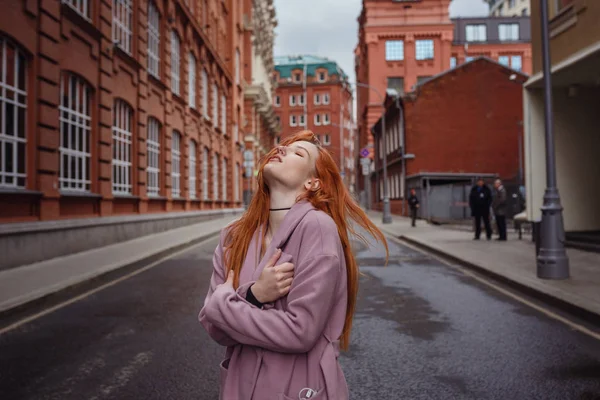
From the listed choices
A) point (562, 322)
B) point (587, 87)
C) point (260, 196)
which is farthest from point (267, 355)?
point (587, 87)

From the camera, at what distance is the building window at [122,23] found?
16.6m

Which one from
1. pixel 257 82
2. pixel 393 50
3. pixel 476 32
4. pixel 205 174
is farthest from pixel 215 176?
pixel 476 32

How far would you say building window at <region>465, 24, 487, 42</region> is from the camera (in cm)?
6300

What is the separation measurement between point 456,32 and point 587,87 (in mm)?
53713

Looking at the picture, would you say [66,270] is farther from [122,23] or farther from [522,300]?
[122,23]

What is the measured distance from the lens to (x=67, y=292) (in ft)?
25.7

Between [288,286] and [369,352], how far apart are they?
3401 mm

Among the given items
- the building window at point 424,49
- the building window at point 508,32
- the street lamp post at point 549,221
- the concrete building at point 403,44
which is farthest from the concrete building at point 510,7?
the street lamp post at point 549,221

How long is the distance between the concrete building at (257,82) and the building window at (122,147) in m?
16.8

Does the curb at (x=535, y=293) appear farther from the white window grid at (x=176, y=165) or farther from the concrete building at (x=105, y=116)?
the white window grid at (x=176, y=165)

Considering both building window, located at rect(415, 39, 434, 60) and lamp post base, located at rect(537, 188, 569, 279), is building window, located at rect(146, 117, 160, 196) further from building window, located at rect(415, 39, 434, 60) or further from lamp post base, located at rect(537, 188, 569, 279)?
building window, located at rect(415, 39, 434, 60)

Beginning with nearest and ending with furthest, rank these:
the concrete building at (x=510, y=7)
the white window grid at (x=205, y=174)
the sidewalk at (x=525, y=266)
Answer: the sidewalk at (x=525, y=266), the white window grid at (x=205, y=174), the concrete building at (x=510, y=7)

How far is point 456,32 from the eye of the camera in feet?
207

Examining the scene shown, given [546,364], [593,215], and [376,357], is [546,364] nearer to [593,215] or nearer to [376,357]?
[376,357]
